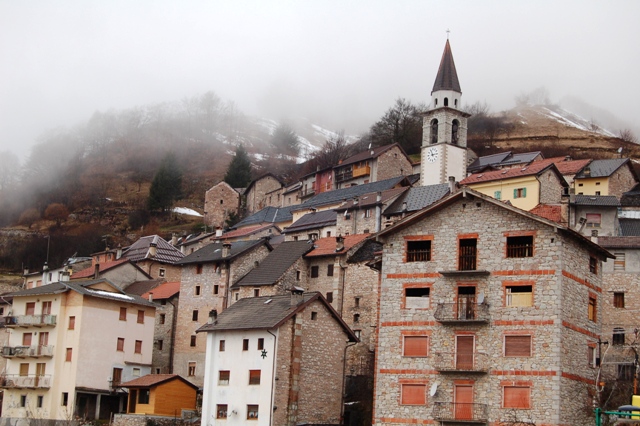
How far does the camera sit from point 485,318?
4081cm

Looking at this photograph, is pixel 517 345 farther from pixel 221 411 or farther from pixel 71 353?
pixel 71 353

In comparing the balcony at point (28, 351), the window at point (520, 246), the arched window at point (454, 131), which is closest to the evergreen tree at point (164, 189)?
the arched window at point (454, 131)

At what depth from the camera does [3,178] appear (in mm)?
165500

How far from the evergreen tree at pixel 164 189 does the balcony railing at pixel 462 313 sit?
10025 cm

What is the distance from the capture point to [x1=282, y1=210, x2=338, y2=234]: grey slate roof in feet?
274

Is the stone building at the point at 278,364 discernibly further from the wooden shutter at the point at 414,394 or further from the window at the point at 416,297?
the wooden shutter at the point at 414,394

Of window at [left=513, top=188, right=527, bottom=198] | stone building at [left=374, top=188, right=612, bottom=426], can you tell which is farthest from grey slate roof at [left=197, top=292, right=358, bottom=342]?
window at [left=513, top=188, right=527, bottom=198]

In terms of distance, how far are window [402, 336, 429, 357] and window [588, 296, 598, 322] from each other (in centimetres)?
763

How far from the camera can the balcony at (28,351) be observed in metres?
63.0

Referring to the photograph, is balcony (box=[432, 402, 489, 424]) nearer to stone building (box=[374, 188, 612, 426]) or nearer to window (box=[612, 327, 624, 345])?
stone building (box=[374, 188, 612, 426])

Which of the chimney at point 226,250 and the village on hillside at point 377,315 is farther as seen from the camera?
the chimney at point 226,250

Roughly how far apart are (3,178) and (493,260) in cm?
13972

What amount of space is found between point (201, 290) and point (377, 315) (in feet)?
82.3

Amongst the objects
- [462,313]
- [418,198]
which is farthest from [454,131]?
[462,313]
